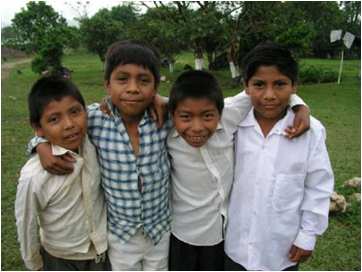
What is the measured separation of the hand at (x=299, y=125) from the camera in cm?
189

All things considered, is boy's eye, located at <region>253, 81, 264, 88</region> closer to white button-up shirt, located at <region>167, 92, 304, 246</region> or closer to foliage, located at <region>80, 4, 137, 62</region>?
white button-up shirt, located at <region>167, 92, 304, 246</region>

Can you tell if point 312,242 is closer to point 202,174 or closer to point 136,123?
point 202,174

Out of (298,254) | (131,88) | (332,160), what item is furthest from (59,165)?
(332,160)

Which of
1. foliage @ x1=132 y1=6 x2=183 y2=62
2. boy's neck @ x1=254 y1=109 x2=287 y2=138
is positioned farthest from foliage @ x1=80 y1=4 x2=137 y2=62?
boy's neck @ x1=254 y1=109 x2=287 y2=138

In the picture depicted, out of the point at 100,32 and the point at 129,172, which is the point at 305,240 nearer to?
the point at 129,172

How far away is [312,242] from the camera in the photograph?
1.95 meters

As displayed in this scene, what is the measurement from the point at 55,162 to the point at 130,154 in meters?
0.31

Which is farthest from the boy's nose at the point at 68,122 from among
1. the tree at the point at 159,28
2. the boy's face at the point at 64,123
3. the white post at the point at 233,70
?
the white post at the point at 233,70

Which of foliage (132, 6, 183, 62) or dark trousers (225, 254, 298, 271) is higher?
foliage (132, 6, 183, 62)

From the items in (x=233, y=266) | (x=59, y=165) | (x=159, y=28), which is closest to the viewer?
(x=59, y=165)

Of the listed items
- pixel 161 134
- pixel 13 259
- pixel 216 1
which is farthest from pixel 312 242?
pixel 216 1

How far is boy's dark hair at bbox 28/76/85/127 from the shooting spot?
1843 millimetres

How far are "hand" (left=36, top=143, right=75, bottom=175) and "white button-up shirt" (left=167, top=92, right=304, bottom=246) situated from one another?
461mm

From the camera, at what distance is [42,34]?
22.9 m
